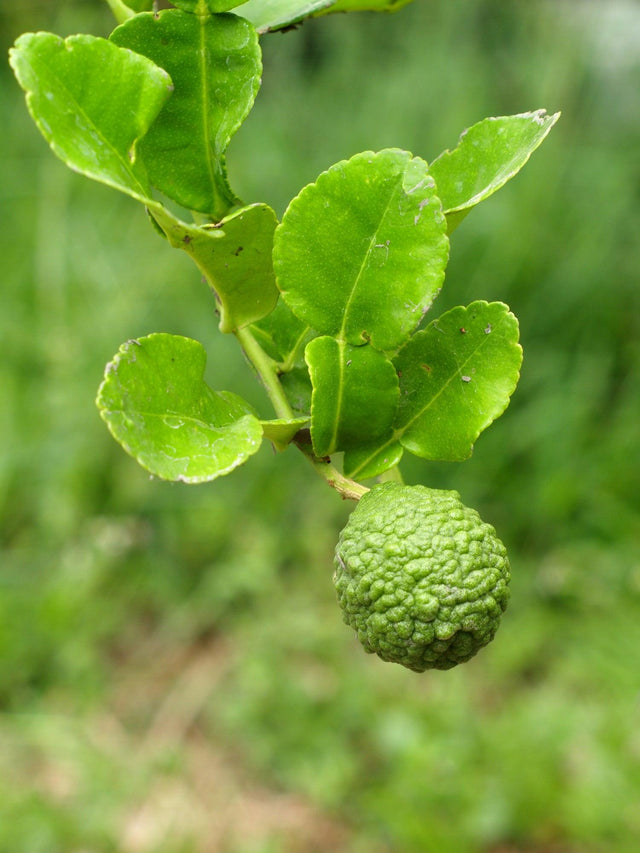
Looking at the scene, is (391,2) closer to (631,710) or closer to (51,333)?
(631,710)

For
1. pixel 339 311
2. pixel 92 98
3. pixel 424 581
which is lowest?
pixel 424 581

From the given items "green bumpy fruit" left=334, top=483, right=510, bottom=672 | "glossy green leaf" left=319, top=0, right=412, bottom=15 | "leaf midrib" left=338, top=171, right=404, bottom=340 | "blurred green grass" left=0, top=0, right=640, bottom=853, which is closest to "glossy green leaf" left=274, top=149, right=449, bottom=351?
"leaf midrib" left=338, top=171, right=404, bottom=340

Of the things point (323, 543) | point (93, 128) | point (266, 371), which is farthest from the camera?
point (323, 543)

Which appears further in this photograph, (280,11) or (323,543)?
(323,543)

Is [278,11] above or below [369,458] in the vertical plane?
above

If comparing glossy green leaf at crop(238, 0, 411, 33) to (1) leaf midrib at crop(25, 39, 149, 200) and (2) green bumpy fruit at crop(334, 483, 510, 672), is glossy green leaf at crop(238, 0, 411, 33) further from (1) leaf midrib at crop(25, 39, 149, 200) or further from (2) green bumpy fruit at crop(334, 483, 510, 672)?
(2) green bumpy fruit at crop(334, 483, 510, 672)

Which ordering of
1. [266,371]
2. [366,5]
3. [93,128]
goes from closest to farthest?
[93,128], [266,371], [366,5]

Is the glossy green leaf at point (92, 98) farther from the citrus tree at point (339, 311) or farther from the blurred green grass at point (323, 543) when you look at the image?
the blurred green grass at point (323, 543)

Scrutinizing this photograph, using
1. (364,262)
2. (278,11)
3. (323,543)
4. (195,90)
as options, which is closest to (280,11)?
(278,11)

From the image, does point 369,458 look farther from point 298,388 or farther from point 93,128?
point 93,128

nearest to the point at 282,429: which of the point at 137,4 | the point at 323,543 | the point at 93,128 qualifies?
the point at 93,128
